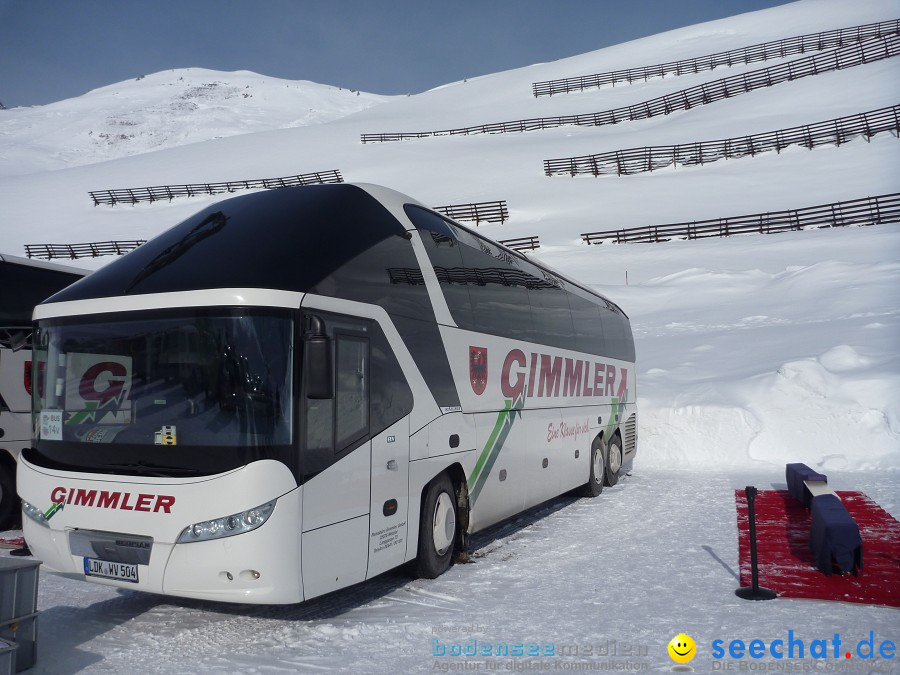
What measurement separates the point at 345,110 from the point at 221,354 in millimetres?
115660

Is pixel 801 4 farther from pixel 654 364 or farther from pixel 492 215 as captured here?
pixel 654 364

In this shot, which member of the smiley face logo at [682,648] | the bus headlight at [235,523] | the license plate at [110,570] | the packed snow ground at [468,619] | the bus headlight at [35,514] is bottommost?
the packed snow ground at [468,619]

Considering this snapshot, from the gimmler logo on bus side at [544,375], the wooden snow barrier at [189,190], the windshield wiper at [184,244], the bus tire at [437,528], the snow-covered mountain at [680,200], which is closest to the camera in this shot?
the windshield wiper at [184,244]

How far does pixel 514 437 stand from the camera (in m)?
8.96

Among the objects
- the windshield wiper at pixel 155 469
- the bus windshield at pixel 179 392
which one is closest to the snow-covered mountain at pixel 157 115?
the bus windshield at pixel 179 392

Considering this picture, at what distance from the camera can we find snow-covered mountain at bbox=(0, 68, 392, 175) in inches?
3588

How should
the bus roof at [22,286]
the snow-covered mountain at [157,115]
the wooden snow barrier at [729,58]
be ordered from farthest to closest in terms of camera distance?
the snow-covered mountain at [157,115]
the wooden snow barrier at [729,58]
the bus roof at [22,286]

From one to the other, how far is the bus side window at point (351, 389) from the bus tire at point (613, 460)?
8287 millimetres

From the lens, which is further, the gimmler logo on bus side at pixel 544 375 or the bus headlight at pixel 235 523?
the gimmler logo on bus side at pixel 544 375

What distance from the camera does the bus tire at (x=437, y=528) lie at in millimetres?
6988

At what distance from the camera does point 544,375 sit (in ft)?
33.0

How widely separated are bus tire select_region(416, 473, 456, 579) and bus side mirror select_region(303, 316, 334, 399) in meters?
2.28

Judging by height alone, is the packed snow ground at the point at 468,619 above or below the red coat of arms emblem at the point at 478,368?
below

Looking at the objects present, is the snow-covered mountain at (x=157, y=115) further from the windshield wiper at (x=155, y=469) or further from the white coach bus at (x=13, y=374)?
the windshield wiper at (x=155, y=469)
